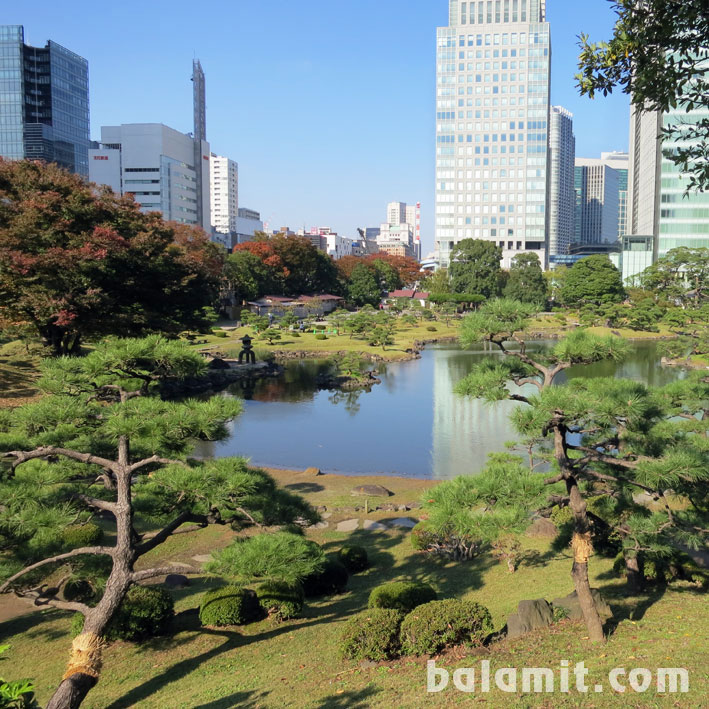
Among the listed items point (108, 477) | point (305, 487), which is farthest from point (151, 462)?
point (305, 487)

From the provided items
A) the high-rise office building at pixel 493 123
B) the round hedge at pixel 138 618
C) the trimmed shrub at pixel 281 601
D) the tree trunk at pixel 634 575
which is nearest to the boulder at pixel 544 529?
the tree trunk at pixel 634 575

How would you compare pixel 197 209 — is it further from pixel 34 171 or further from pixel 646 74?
pixel 646 74

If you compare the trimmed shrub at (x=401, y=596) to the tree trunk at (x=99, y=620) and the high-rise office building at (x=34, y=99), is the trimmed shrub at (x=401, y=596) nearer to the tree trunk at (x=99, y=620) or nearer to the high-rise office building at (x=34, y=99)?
the tree trunk at (x=99, y=620)

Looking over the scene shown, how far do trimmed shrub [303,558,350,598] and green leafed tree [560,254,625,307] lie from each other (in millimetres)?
52041

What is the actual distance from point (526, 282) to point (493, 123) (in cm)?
3675

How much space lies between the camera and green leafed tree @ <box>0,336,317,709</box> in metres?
6.61

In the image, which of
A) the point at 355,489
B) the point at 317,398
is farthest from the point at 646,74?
the point at 317,398

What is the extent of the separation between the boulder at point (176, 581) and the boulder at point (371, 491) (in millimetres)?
6219

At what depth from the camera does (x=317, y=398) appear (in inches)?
1267

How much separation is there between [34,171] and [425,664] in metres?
22.7

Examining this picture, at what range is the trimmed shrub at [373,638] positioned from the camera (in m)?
7.02

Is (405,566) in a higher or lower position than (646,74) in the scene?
lower

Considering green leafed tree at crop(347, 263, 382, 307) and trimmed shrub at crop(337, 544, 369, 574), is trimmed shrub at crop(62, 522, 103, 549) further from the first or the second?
green leafed tree at crop(347, 263, 382, 307)

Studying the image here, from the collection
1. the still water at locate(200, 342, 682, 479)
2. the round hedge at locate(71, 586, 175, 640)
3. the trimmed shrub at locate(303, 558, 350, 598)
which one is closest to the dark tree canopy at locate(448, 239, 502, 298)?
the still water at locate(200, 342, 682, 479)
